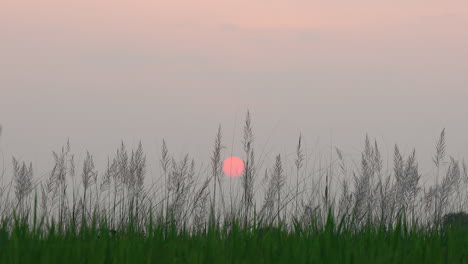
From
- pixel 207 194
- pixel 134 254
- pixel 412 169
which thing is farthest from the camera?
pixel 412 169

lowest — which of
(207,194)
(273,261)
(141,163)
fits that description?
(273,261)

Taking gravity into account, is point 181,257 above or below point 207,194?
below

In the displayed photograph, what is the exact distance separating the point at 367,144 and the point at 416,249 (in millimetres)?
2727

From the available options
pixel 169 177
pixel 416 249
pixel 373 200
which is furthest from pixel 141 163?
pixel 416 249

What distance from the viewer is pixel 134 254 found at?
354 centimetres

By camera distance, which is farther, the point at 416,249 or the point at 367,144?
the point at 367,144

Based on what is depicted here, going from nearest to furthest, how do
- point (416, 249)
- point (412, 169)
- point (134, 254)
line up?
point (134, 254) < point (416, 249) < point (412, 169)

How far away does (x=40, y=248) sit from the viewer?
374cm

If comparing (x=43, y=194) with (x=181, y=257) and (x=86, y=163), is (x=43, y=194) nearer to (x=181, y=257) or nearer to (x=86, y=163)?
(x=86, y=163)

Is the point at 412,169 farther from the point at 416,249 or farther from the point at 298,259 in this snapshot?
the point at 298,259

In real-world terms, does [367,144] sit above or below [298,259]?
above

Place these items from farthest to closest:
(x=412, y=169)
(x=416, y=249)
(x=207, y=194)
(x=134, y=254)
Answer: (x=412, y=169) → (x=207, y=194) → (x=416, y=249) → (x=134, y=254)

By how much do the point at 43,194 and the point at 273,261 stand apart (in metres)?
3.42

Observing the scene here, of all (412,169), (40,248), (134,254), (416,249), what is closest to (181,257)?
A: (134,254)
